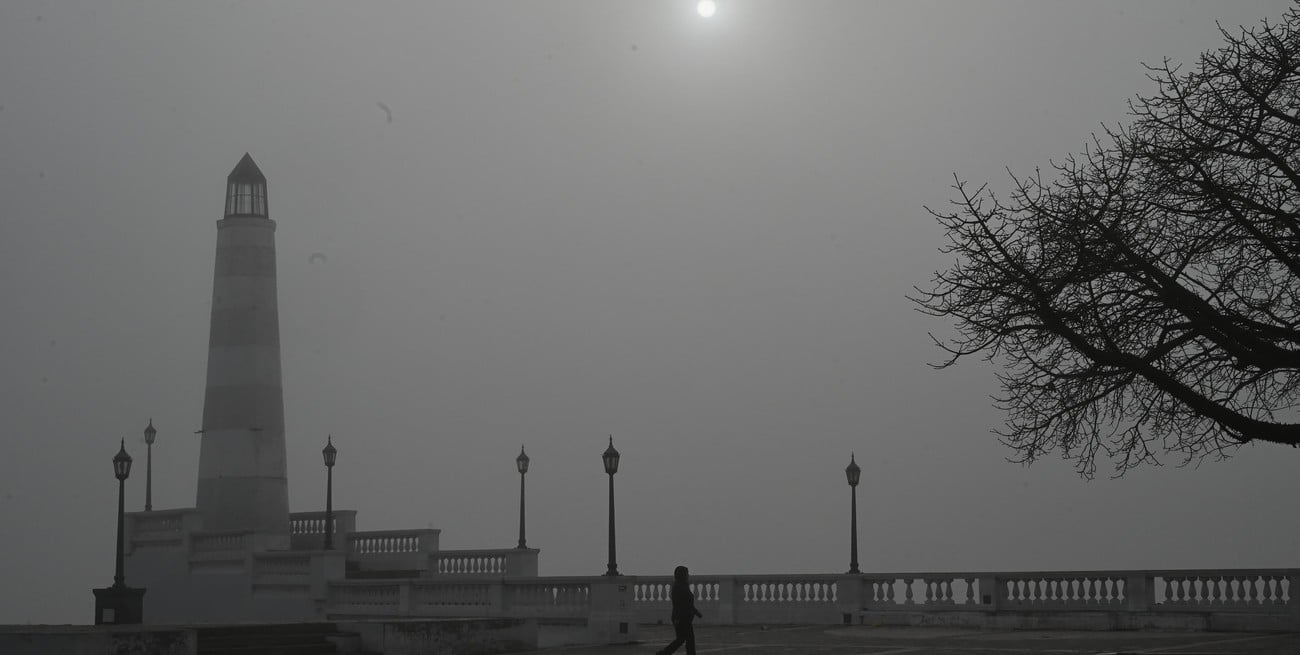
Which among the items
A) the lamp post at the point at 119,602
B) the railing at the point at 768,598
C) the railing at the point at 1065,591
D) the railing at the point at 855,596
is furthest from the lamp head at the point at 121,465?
the railing at the point at 1065,591

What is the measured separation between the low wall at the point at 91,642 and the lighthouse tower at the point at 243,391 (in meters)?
25.0

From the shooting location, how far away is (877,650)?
87.7 feet

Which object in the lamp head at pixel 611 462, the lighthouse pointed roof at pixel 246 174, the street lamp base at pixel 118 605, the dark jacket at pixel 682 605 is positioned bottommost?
the street lamp base at pixel 118 605

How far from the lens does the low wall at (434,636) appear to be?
2800 cm

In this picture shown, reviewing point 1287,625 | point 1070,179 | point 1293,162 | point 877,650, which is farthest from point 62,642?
point 1287,625

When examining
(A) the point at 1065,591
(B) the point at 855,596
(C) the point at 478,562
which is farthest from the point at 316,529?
(A) the point at 1065,591

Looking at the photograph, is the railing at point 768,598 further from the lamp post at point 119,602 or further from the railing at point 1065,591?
the lamp post at point 119,602

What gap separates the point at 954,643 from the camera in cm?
2870

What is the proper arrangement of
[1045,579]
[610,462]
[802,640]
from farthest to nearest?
[610,462]
[1045,579]
[802,640]

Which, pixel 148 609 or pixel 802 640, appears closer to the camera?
pixel 802 640

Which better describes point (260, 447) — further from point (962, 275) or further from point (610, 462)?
point (962, 275)

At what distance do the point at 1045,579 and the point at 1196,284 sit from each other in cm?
1234

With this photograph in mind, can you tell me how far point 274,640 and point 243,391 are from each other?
74.9ft

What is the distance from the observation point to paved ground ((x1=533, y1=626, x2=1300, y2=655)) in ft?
84.8
